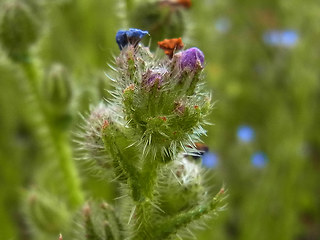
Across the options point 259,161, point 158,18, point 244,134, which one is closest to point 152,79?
point 158,18

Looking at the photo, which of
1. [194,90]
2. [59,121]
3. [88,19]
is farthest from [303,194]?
[194,90]

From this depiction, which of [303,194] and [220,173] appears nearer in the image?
[220,173]

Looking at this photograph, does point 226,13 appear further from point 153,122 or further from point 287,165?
point 153,122

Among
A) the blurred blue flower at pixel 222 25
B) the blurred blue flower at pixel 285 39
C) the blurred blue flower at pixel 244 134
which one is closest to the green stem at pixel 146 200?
the blurred blue flower at pixel 244 134

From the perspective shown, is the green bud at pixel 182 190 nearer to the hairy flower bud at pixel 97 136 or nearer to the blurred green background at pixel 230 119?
the hairy flower bud at pixel 97 136

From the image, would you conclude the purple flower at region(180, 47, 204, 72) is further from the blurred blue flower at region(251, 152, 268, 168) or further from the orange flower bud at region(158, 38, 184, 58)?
the blurred blue flower at region(251, 152, 268, 168)
